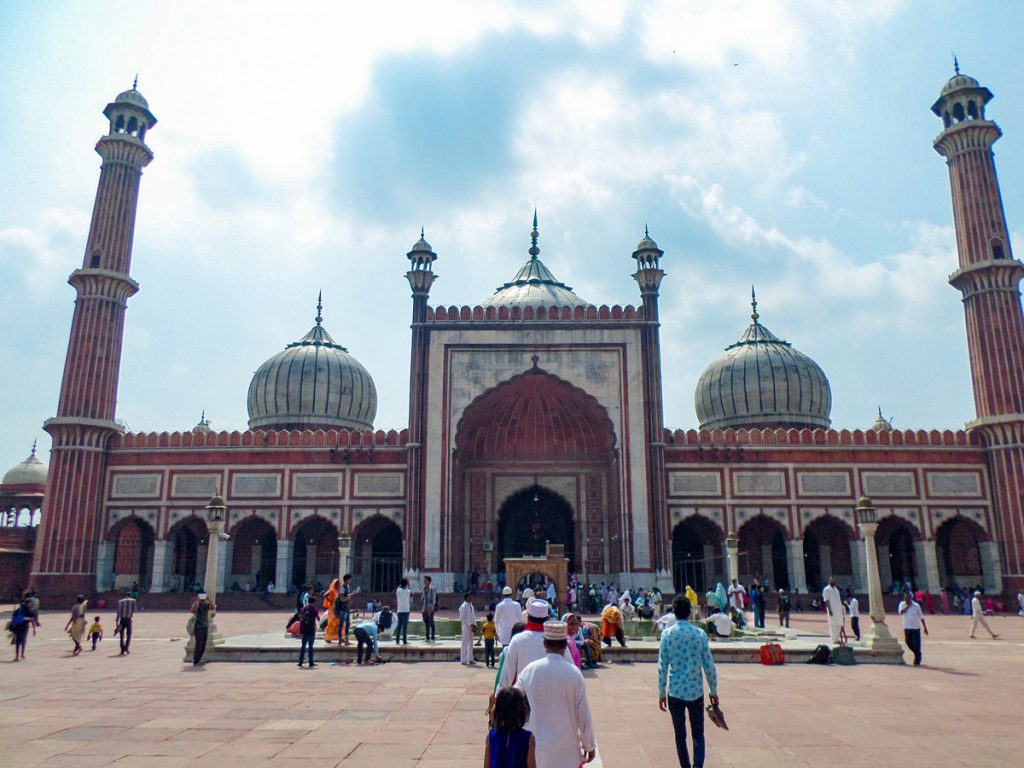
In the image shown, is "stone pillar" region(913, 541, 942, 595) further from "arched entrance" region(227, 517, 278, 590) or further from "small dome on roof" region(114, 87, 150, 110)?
"small dome on roof" region(114, 87, 150, 110)

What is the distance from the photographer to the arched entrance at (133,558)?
2819 cm

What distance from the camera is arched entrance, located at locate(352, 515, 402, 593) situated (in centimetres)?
2783

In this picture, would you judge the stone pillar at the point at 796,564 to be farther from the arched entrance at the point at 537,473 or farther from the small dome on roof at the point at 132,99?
the small dome on roof at the point at 132,99

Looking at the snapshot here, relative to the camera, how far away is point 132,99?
100 ft

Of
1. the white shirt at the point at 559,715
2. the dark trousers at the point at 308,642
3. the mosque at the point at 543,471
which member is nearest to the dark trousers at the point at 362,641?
the dark trousers at the point at 308,642

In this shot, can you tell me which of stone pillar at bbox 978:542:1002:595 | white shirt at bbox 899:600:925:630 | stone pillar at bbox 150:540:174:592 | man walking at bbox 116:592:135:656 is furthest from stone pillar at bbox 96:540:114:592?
stone pillar at bbox 978:542:1002:595

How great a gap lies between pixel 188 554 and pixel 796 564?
2293 cm

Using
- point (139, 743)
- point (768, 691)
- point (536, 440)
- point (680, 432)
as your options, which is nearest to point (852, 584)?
point (680, 432)

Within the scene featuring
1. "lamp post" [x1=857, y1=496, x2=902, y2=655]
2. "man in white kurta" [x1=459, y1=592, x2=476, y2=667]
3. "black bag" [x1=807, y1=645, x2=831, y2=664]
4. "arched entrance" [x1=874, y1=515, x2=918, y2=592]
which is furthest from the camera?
"arched entrance" [x1=874, y1=515, x2=918, y2=592]

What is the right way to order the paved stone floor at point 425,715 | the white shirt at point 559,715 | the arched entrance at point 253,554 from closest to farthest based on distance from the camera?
the white shirt at point 559,715, the paved stone floor at point 425,715, the arched entrance at point 253,554

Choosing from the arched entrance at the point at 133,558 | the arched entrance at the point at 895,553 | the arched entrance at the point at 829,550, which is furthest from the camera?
the arched entrance at the point at 133,558

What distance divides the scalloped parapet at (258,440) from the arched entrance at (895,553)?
18.0m

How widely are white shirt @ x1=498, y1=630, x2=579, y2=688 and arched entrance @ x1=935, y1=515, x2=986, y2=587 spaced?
27113 millimetres

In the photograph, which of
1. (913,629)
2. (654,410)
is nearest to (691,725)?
(913,629)
